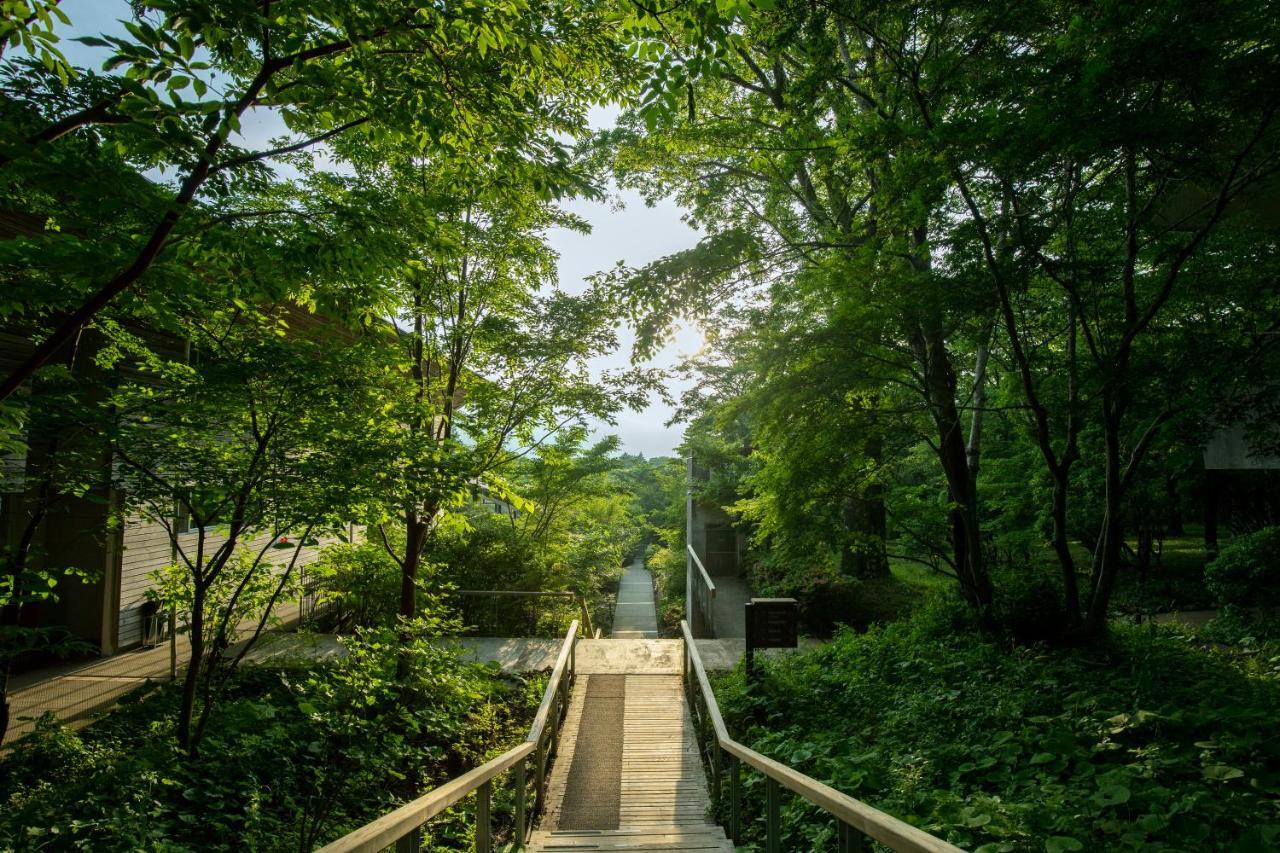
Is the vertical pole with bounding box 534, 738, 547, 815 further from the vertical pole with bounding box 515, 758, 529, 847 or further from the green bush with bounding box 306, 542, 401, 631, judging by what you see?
the green bush with bounding box 306, 542, 401, 631

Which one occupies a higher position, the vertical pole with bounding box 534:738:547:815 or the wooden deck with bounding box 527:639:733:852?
the vertical pole with bounding box 534:738:547:815

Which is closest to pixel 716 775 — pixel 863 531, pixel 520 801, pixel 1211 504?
pixel 520 801

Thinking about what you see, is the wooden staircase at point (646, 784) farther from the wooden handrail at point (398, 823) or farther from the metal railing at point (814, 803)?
the wooden handrail at point (398, 823)

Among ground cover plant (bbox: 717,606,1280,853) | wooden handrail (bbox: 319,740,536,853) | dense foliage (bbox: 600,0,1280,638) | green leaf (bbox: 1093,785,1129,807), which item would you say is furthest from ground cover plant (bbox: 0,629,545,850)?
dense foliage (bbox: 600,0,1280,638)

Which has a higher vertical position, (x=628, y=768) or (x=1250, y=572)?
(x=1250, y=572)

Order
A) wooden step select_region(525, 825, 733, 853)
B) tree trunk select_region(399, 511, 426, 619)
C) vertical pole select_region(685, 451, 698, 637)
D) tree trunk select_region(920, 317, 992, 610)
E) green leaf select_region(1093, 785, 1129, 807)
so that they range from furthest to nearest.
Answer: vertical pole select_region(685, 451, 698, 637) → tree trunk select_region(399, 511, 426, 619) → tree trunk select_region(920, 317, 992, 610) → wooden step select_region(525, 825, 733, 853) → green leaf select_region(1093, 785, 1129, 807)

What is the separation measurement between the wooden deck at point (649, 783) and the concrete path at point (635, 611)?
31.1 ft

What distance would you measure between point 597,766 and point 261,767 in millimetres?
2929

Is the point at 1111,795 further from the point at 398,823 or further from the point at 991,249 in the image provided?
the point at 991,249

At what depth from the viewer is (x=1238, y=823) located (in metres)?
2.74

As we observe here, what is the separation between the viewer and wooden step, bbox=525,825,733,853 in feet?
13.3

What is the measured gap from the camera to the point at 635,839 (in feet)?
14.0

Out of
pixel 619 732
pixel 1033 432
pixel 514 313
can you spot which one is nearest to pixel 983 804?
pixel 619 732

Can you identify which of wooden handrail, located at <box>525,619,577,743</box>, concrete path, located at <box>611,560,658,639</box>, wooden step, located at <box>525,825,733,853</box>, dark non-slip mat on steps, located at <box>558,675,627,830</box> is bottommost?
concrete path, located at <box>611,560,658,639</box>
